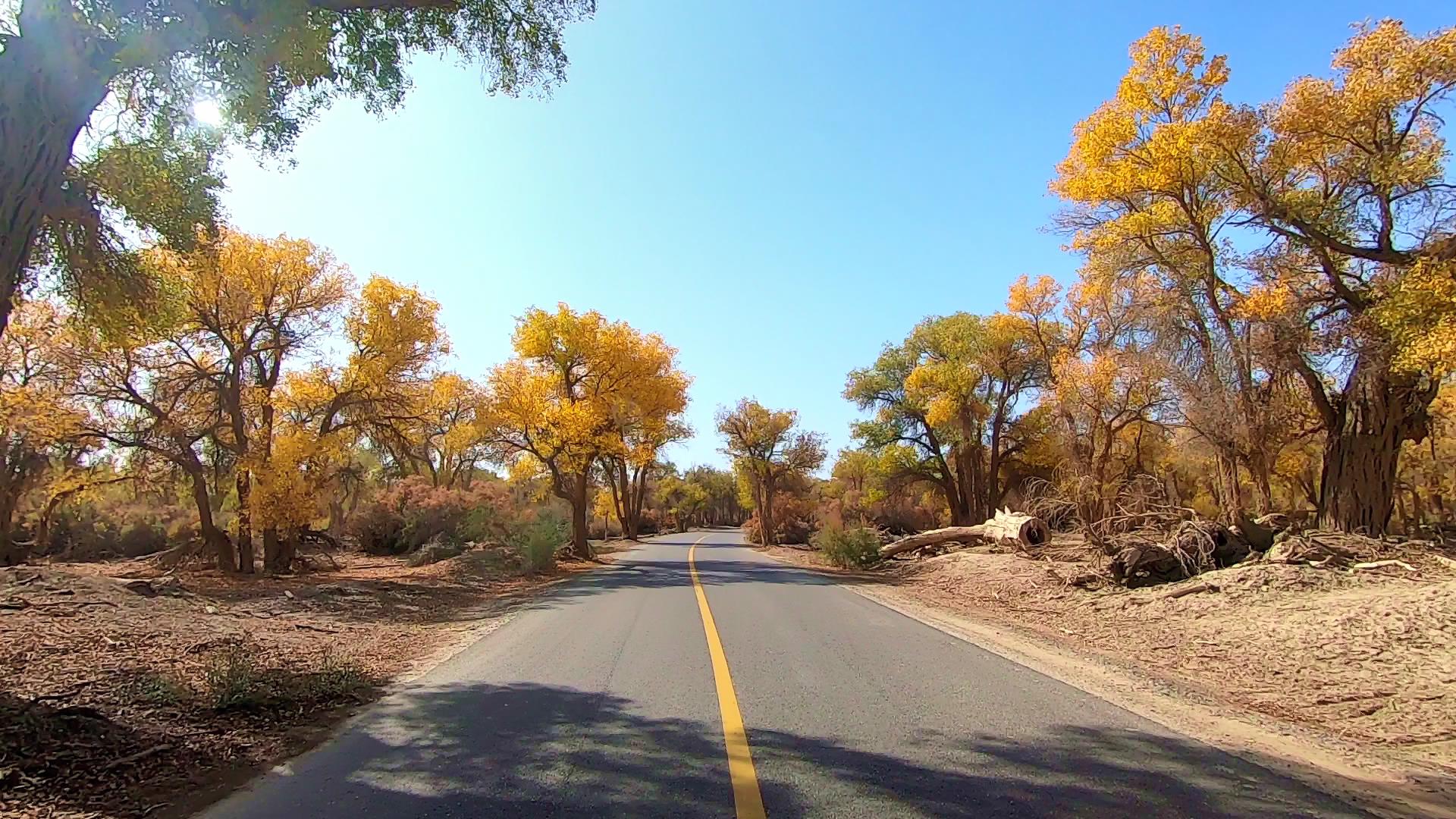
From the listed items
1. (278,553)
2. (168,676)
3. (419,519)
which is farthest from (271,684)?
(419,519)

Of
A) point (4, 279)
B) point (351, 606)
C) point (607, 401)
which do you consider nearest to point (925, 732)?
point (4, 279)

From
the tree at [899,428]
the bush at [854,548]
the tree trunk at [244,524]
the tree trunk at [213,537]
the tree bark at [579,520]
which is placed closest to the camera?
the tree trunk at [244,524]

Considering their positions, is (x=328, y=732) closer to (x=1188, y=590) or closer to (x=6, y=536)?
(x=1188, y=590)

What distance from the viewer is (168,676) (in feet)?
23.2

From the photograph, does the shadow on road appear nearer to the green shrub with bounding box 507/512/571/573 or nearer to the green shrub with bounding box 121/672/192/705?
the green shrub with bounding box 507/512/571/573

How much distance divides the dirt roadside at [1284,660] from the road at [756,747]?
55 cm

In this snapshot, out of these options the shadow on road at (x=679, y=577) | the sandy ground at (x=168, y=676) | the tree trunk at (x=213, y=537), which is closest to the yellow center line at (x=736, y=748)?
the sandy ground at (x=168, y=676)

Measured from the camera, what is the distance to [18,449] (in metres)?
19.0

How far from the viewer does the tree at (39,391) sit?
16.6 meters

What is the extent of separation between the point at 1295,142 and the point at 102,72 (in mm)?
18153

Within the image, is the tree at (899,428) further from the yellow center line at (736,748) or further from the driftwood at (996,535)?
the yellow center line at (736,748)

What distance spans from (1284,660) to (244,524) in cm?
2163

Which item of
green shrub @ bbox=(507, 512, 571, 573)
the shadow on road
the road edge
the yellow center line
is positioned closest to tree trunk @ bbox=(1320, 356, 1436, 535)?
the shadow on road

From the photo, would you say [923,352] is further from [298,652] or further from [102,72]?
[102,72]
